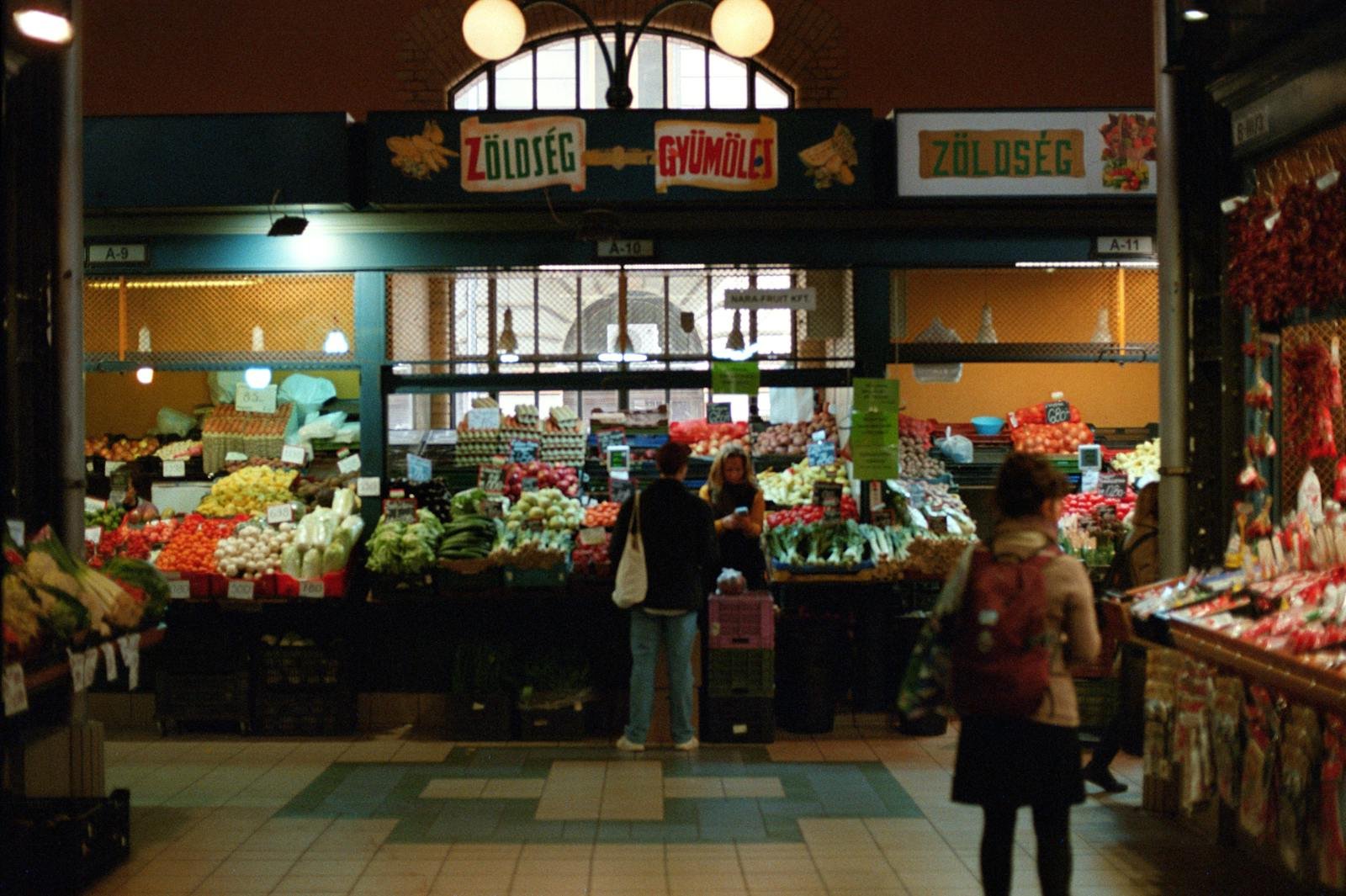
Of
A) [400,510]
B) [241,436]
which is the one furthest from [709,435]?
[241,436]

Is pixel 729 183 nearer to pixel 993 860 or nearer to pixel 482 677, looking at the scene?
pixel 482 677

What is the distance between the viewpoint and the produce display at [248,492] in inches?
375

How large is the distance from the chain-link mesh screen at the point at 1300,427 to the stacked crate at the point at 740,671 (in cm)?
314

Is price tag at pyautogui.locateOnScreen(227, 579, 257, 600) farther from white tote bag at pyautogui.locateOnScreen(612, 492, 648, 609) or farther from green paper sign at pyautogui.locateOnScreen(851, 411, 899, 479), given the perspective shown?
green paper sign at pyautogui.locateOnScreen(851, 411, 899, 479)

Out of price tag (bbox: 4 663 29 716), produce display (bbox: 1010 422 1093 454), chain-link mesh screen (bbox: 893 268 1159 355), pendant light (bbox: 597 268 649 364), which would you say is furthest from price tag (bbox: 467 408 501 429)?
price tag (bbox: 4 663 29 716)

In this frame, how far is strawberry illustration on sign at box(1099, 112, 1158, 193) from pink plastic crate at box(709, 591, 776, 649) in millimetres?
3794

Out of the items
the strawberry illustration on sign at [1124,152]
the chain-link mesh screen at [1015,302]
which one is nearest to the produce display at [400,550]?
the chain-link mesh screen at [1015,302]

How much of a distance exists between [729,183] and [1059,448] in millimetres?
4317

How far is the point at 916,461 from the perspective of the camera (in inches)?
406

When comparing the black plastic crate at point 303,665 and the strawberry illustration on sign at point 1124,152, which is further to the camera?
the strawberry illustration on sign at point 1124,152

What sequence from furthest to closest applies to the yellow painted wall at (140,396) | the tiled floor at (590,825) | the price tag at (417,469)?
the yellow painted wall at (140,396), the price tag at (417,469), the tiled floor at (590,825)

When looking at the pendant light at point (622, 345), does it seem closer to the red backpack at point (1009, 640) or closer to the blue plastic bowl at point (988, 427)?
the blue plastic bowl at point (988, 427)

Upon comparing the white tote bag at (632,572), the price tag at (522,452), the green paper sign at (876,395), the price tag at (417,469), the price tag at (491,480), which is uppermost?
the green paper sign at (876,395)

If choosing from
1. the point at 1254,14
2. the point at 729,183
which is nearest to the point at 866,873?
the point at 1254,14
